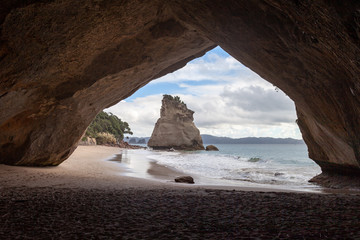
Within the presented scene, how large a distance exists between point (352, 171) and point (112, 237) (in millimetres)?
9654

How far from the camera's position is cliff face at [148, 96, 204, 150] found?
57.2 meters

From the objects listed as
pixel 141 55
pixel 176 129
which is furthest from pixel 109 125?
pixel 141 55

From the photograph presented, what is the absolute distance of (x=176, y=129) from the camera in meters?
57.7

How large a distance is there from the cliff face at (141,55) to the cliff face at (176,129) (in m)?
46.7

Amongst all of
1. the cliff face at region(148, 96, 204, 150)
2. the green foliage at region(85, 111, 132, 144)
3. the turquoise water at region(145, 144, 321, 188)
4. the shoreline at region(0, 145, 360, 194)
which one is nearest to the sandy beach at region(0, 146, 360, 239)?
the shoreline at region(0, 145, 360, 194)

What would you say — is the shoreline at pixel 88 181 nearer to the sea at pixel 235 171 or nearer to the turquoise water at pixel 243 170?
the sea at pixel 235 171

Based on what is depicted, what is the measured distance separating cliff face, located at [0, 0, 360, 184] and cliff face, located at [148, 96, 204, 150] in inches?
1838

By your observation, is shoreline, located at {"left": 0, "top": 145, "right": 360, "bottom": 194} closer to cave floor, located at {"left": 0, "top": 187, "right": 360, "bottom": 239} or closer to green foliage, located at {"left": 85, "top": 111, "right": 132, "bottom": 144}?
cave floor, located at {"left": 0, "top": 187, "right": 360, "bottom": 239}

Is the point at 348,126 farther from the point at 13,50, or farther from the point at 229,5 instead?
the point at 13,50

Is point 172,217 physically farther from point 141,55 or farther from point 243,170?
point 243,170

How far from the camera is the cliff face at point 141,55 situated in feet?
15.4

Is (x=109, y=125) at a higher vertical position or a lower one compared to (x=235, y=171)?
higher

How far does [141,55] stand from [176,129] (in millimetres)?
49323

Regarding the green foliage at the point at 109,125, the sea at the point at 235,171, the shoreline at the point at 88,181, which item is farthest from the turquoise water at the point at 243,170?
the green foliage at the point at 109,125
